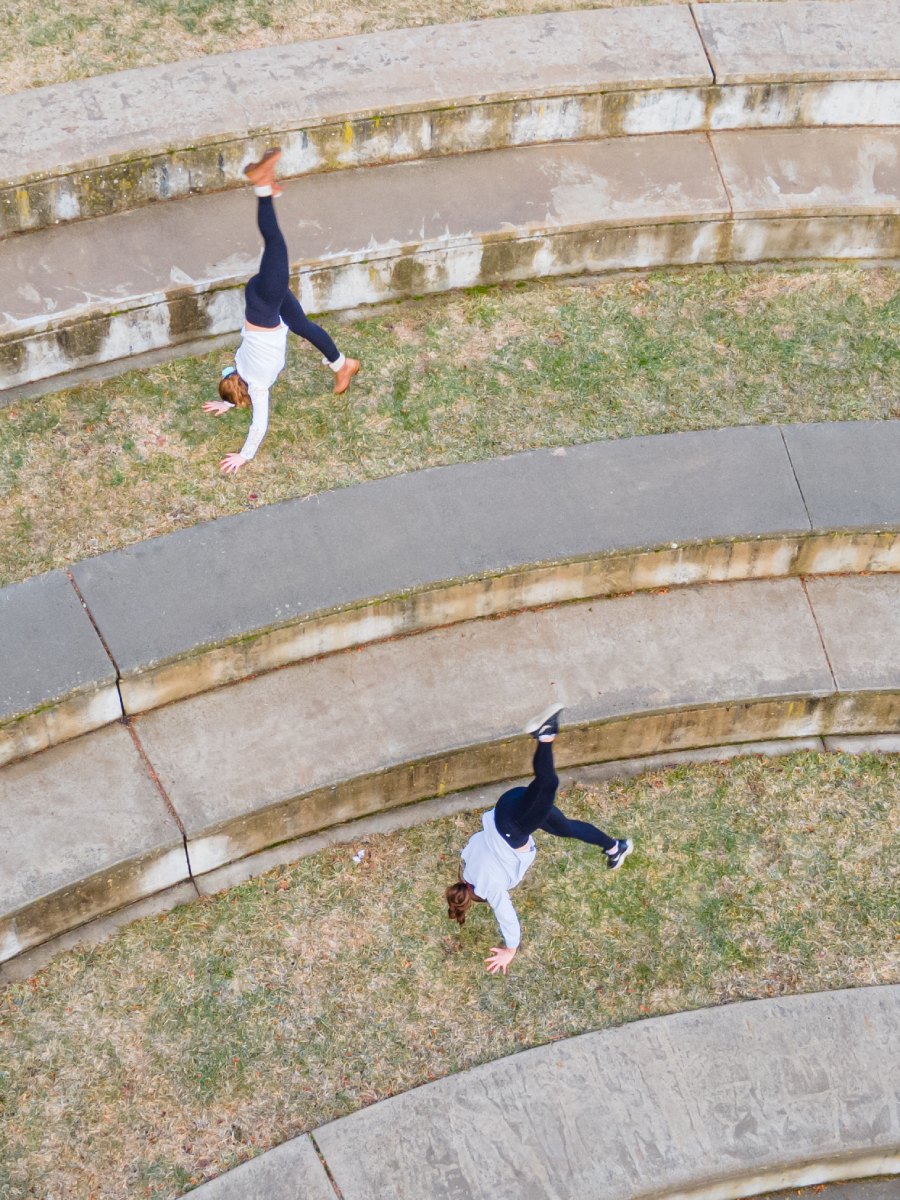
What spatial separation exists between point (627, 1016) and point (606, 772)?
142 centimetres

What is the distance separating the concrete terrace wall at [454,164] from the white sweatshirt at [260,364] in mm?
Answer: 1098

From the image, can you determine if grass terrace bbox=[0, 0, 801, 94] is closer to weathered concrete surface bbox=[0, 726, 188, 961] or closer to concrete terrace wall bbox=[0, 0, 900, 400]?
concrete terrace wall bbox=[0, 0, 900, 400]

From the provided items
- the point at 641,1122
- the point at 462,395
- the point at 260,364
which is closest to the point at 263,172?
the point at 260,364

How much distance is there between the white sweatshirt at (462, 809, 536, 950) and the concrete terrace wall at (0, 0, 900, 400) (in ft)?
13.1

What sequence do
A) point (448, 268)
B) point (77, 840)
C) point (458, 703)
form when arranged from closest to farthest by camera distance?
1. point (77, 840)
2. point (458, 703)
3. point (448, 268)

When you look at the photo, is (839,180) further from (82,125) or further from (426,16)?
(82,125)

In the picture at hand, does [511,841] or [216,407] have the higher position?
[216,407]

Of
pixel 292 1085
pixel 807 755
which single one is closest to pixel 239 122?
pixel 807 755

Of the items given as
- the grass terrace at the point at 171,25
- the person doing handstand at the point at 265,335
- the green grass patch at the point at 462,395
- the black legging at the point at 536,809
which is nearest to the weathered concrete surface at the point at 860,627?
→ the green grass patch at the point at 462,395

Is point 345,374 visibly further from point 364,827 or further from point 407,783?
point 364,827

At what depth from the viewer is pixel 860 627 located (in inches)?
318

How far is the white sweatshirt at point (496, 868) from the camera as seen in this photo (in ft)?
21.4

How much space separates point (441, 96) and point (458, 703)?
4274 millimetres

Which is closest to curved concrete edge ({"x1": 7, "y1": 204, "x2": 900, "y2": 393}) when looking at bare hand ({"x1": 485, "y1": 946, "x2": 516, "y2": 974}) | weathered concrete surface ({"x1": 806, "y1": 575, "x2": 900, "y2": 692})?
weathered concrete surface ({"x1": 806, "y1": 575, "x2": 900, "y2": 692})
